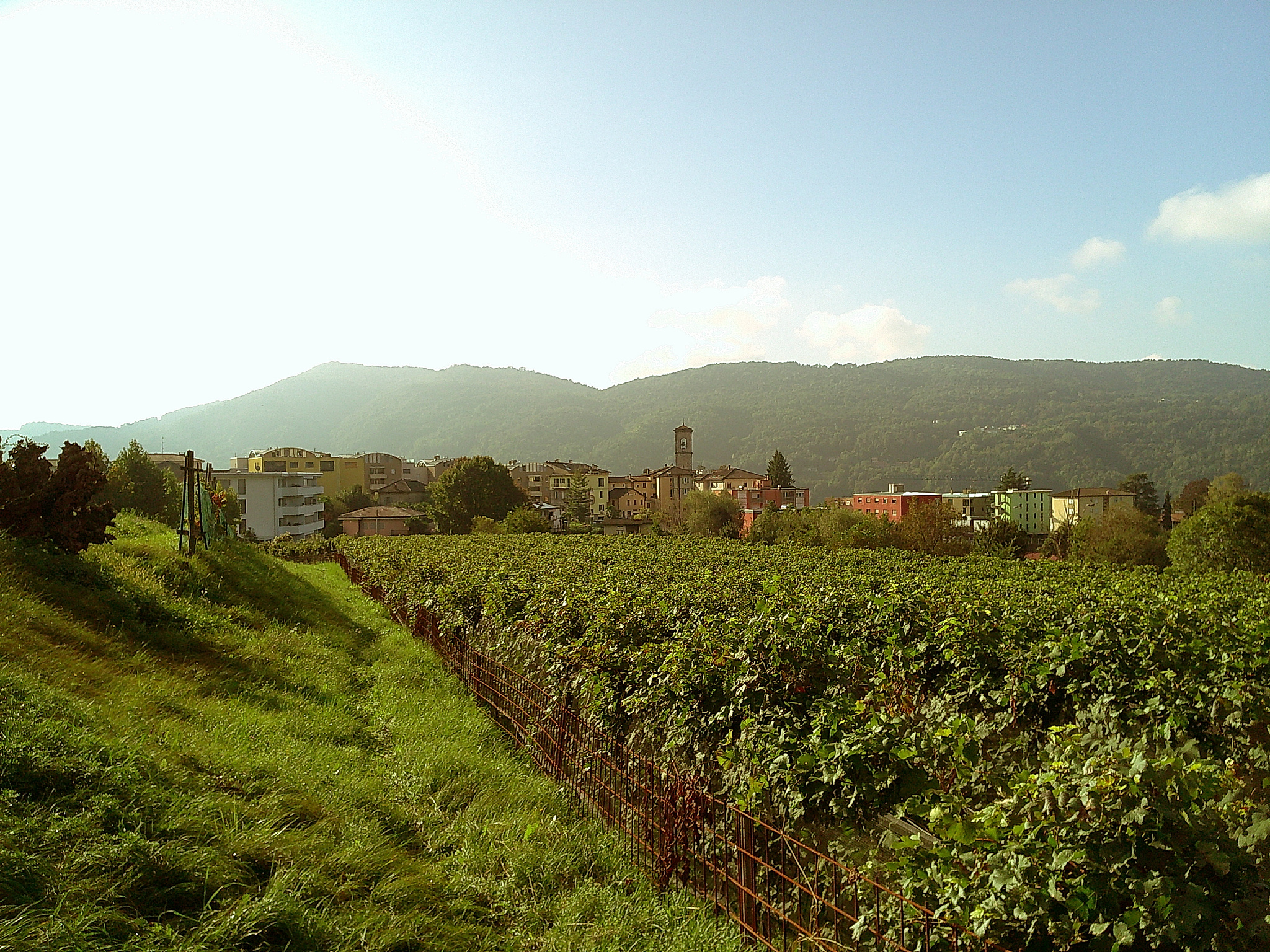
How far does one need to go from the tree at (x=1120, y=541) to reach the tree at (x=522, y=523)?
33484 mm

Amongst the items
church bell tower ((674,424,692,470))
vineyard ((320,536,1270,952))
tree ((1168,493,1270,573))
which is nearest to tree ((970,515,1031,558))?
tree ((1168,493,1270,573))

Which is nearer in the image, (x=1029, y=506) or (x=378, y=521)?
(x=378, y=521)

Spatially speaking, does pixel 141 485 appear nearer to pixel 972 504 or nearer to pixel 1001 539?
pixel 1001 539

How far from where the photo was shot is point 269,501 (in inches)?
2366

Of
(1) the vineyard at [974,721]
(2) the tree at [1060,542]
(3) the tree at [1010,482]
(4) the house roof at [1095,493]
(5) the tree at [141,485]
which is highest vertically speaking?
(5) the tree at [141,485]

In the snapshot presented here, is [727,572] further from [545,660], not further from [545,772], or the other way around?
[545,772]

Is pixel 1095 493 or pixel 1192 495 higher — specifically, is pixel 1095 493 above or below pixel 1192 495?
above

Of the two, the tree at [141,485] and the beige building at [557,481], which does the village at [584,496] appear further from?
the tree at [141,485]

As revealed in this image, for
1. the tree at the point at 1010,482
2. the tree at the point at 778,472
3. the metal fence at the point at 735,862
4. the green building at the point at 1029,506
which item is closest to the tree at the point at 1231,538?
the metal fence at the point at 735,862

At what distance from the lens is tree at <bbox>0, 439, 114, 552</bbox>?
363 inches

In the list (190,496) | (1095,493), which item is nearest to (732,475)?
(1095,493)

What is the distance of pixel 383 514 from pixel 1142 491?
84585mm

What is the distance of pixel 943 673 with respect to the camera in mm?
6465

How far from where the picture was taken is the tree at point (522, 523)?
4981cm
